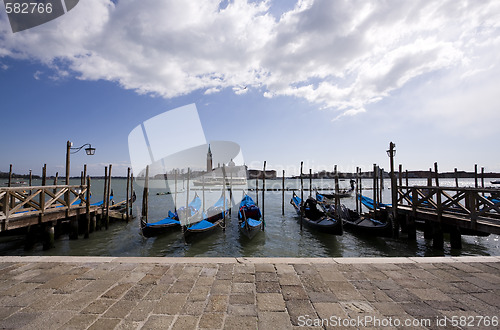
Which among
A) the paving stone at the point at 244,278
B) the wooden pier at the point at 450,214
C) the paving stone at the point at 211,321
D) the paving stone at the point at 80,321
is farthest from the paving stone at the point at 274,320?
the wooden pier at the point at 450,214

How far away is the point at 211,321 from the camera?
2.13 metres

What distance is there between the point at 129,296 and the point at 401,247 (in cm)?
993

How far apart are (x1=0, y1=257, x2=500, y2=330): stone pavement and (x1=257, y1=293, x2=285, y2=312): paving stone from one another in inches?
0.4

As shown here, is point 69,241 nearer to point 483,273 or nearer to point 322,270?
point 322,270

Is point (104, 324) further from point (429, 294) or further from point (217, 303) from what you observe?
point (429, 294)

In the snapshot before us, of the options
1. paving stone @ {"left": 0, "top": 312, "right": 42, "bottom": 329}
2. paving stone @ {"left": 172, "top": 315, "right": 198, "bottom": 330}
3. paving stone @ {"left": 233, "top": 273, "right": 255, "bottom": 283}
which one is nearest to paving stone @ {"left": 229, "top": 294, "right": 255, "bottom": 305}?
paving stone @ {"left": 233, "top": 273, "right": 255, "bottom": 283}

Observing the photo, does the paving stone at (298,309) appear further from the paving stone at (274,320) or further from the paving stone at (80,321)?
the paving stone at (80,321)

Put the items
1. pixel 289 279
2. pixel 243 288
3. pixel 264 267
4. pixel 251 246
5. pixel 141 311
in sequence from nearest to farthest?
1. pixel 141 311
2. pixel 243 288
3. pixel 289 279
4. pixel 264 267
5. pixel 251 246

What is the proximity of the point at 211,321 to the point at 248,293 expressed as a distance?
66 cm

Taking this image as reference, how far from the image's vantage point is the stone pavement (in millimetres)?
2158

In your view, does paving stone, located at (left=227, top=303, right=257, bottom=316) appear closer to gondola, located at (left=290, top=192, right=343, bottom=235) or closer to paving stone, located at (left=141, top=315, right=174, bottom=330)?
paving stone, located at (left=141, top=315, right=174, bottom=330)

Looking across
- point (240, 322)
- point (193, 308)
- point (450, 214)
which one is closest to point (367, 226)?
point (450, 214)

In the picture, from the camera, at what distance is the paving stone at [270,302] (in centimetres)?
238

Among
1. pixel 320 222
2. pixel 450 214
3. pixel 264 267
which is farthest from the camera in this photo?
pixel 320 222
